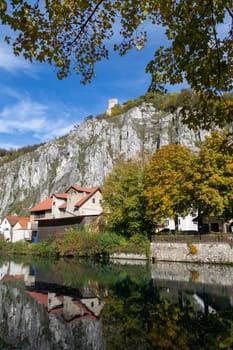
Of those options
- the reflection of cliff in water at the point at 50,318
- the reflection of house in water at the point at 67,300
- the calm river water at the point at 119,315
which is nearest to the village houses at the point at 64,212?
the reflection of house in water at the point at 67,300

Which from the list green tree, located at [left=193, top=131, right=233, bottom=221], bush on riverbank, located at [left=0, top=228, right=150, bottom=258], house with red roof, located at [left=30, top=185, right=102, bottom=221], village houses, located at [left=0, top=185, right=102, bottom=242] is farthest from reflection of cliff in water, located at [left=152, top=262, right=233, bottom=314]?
house with red roof, located at [left=30, top=185, right=102, bottom=221]

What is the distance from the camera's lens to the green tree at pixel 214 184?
30672mm

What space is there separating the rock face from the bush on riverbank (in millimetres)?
56985

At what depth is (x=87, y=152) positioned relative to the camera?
4727 inches

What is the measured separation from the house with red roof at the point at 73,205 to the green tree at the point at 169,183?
18.4 meters

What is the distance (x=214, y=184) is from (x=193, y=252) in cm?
703

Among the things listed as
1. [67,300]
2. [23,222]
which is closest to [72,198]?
[23,222]

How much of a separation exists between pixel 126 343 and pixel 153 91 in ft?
22.3

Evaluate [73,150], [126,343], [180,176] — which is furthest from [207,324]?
[73,150]

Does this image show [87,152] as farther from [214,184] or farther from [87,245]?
[214,184]

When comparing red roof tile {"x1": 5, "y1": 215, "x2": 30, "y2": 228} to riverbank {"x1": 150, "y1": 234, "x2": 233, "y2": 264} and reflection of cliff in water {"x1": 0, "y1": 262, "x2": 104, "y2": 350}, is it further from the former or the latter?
reflection of cliff in water {"x1": 0, "y1": 262, "x2": 104, "y2": 350}

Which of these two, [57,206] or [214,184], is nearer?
[214,184]

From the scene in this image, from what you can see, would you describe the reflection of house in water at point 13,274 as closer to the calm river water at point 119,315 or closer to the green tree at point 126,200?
the calm river water at point 119,315

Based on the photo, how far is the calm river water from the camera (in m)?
9.67
